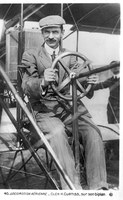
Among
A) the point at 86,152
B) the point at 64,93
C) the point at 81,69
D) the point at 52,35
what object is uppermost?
the point at 52,35

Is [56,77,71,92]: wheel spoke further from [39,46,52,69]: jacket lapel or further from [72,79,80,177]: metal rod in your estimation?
[39,46,52,69]: jacket lapel

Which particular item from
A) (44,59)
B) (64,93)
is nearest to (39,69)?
(44,59)

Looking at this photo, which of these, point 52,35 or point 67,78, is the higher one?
point 52,35

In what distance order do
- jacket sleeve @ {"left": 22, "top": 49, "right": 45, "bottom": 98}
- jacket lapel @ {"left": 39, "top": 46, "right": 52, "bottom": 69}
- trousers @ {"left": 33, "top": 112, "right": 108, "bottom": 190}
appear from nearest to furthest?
trousers @ {"left": 33, "top": 112, "right": 108, "bottom": 190} → jacket sleeve @ {"left": 22, "top": 49, "right": 45, "bottom": 98} → jacket lapel @ {"left": 39, "top": 46, "right": 52, "bottom": 69}

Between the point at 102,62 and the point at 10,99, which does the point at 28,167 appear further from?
the point at 102,62

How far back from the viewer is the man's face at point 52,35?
171cm

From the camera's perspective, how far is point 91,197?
161 cm

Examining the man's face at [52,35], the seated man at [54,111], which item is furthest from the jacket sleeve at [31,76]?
the man's face at [52,35]

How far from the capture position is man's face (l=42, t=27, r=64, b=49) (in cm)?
171

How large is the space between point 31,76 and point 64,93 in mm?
182

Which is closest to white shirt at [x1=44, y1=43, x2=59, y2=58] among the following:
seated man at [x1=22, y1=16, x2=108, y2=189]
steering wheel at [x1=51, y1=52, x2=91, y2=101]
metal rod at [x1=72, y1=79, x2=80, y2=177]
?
seated man at [x1=22, y1=16, x2=108, y2=189]

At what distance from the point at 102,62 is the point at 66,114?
1.11 ft

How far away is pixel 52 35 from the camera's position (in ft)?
5.60

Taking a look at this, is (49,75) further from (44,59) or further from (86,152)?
(86,152)
